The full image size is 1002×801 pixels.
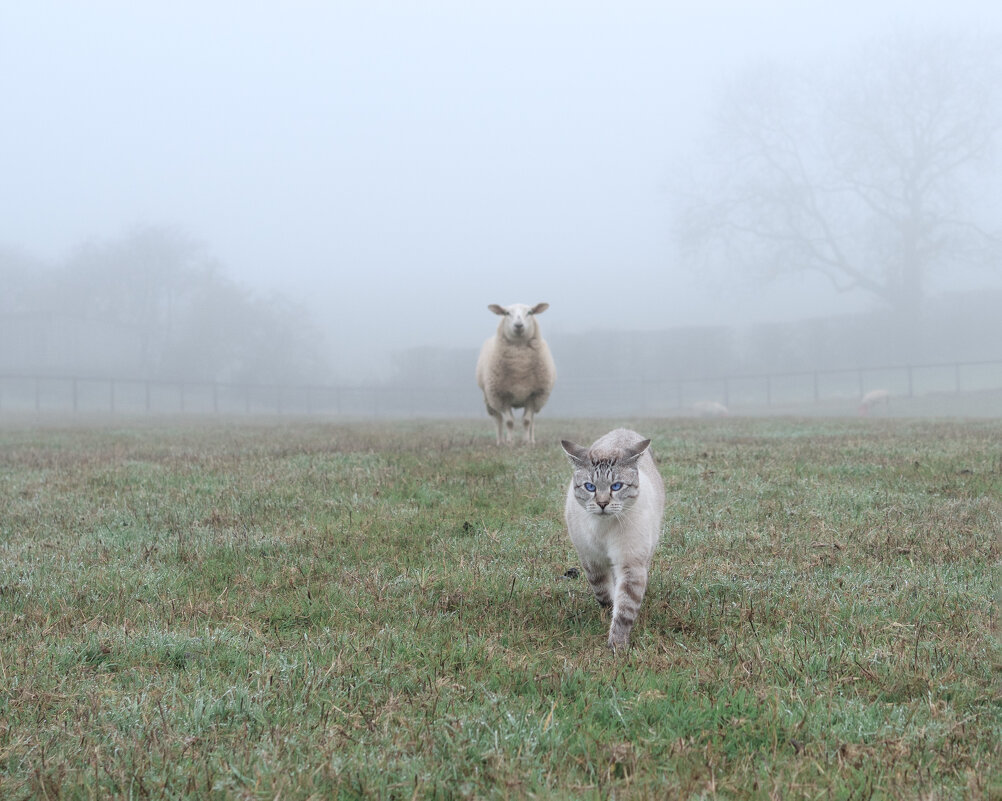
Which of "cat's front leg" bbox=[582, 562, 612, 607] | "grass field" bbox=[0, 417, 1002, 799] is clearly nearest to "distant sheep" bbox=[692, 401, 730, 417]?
"grass field" bbox=[0, 417, 1002, 799]

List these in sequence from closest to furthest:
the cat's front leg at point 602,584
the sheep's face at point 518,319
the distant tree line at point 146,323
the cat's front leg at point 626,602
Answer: the cat's front leg at point 626,602 → the cat's front leg at point 602,584 → the sheep's face at point 518,319 → the distant tree line at point 146,323

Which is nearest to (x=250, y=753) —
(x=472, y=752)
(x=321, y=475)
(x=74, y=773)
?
(x=74, y=773)

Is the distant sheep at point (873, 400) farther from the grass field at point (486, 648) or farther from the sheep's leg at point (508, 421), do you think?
the grass field at point (486, 648)

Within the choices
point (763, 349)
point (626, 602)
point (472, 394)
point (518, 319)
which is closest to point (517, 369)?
point (518, 319)

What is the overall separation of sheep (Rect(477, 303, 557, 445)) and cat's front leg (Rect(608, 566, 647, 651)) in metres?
9.98

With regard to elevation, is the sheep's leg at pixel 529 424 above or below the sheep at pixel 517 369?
below

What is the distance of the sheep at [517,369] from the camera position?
48.6 feet

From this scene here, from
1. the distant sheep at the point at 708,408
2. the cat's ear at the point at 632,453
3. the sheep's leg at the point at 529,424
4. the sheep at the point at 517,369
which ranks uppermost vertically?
the sheep at the point at 517,369

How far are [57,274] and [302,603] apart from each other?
272 ft

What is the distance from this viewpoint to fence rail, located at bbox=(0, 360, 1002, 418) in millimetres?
51719

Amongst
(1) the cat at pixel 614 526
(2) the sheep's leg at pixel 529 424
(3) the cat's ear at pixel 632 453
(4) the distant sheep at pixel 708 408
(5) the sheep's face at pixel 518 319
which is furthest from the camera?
(4) the distant sheep at pixel 708 408

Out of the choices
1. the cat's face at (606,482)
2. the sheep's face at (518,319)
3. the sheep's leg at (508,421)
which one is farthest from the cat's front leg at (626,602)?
the sheep's face at (518,319)

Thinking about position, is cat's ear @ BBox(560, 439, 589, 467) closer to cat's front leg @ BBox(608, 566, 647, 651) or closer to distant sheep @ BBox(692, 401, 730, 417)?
cat's front leg @ BBox(608, 566, 647, 651)

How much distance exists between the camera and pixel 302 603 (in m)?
4.91
